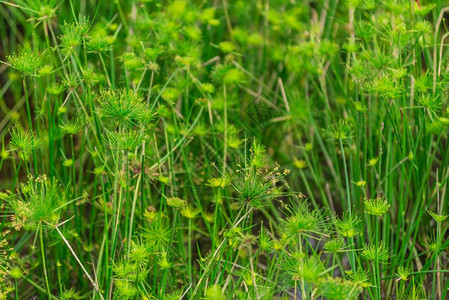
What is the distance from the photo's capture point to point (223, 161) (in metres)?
1.76

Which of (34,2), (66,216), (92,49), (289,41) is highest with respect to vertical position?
(34,2)

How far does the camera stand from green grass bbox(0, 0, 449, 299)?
54.2 inches

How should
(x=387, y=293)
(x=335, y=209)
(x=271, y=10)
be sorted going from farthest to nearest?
(x=271, y=10)
(x=335, y=209)
(x=387, y=293)

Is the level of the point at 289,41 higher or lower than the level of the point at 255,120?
higher

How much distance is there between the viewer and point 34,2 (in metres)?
1.62

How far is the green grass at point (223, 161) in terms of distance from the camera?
138cm

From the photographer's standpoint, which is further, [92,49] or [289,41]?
[289,41]

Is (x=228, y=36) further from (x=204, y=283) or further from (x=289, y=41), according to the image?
(x=204, y=283)

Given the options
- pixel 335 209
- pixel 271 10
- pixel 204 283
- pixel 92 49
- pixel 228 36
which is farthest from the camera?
pixel 228 36

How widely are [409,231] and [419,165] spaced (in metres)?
0.23

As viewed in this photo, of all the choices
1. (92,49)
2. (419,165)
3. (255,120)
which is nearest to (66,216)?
(92,49)

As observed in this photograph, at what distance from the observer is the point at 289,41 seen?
91.1 inches

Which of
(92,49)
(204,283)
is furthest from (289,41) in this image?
(204,283)

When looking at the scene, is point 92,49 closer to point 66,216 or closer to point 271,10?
point 66,216
